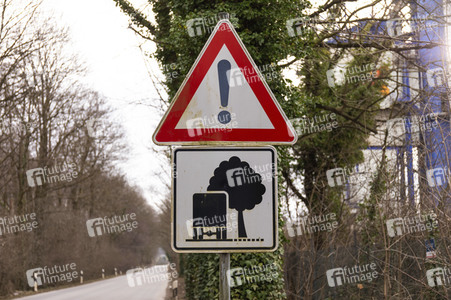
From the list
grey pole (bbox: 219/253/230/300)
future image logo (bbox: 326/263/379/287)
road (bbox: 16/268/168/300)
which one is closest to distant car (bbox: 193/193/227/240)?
grey pole (bbox: 219/253/230/300)

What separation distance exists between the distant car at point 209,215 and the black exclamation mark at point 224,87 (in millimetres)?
456

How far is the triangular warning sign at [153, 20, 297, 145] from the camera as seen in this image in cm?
339

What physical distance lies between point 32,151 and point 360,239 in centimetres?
2728

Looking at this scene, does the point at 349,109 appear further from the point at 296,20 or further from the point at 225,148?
the point at 225,148

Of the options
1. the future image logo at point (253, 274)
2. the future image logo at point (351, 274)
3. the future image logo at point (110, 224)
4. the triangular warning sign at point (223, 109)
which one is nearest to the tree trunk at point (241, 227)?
the triangular warning sign at point (223, 109)

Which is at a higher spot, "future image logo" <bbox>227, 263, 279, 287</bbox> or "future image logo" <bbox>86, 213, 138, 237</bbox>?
"future image logo" <bbox>86, 213, 138, 237</bbox>

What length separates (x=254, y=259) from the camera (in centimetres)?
977

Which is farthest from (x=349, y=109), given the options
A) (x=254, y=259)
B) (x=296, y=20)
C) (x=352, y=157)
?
(x=254, y=259)

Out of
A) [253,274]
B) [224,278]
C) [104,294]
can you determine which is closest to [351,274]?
Result: [253,274]

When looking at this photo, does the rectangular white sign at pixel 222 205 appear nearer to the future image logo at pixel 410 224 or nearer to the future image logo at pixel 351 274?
the future image logo at pixel 410 224

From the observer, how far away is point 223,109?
341 centimetres

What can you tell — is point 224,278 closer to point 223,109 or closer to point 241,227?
point 241,227

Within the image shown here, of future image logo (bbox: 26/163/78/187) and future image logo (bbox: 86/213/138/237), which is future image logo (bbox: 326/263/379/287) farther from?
future image logo (bbox: 86/213/138/237)

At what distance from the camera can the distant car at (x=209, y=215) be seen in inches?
127
